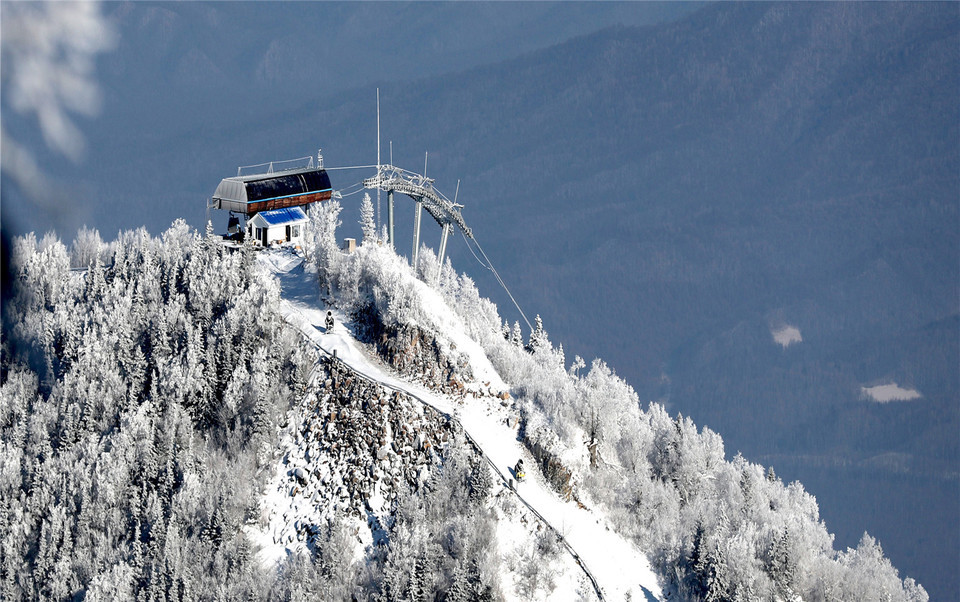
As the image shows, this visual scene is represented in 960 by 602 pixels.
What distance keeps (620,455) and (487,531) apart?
19128 millimetres

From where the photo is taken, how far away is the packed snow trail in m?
78.4

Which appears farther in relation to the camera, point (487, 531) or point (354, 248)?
point (354, 248)

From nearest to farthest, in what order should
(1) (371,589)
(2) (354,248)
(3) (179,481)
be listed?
1. (1) (371,589)
2. (3) (179,481)
3. (2) (354,248)

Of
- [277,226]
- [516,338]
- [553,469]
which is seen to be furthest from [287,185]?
[553,469]

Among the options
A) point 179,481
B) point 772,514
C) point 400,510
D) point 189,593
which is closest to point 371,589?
point 400,510

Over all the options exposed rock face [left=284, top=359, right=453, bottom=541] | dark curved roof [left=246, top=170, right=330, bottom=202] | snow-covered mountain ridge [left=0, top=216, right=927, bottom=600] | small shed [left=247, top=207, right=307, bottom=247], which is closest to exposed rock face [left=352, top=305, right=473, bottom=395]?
snow-covered mountain ridge [left=0, top=216, right=927, bottom=600]

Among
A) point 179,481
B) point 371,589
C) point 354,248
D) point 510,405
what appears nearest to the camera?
point 371,589

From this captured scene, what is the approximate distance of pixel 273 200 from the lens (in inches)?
4205

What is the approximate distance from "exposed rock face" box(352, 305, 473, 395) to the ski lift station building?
779 inches

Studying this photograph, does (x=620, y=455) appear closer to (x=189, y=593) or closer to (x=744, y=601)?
(x=744, y=601)

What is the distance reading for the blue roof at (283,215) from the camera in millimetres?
106438

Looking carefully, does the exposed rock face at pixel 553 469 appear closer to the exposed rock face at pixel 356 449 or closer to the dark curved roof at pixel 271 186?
the exposed rock face at pixel 356 449

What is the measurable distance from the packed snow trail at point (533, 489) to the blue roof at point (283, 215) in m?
14.1

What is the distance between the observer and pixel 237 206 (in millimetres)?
105375
